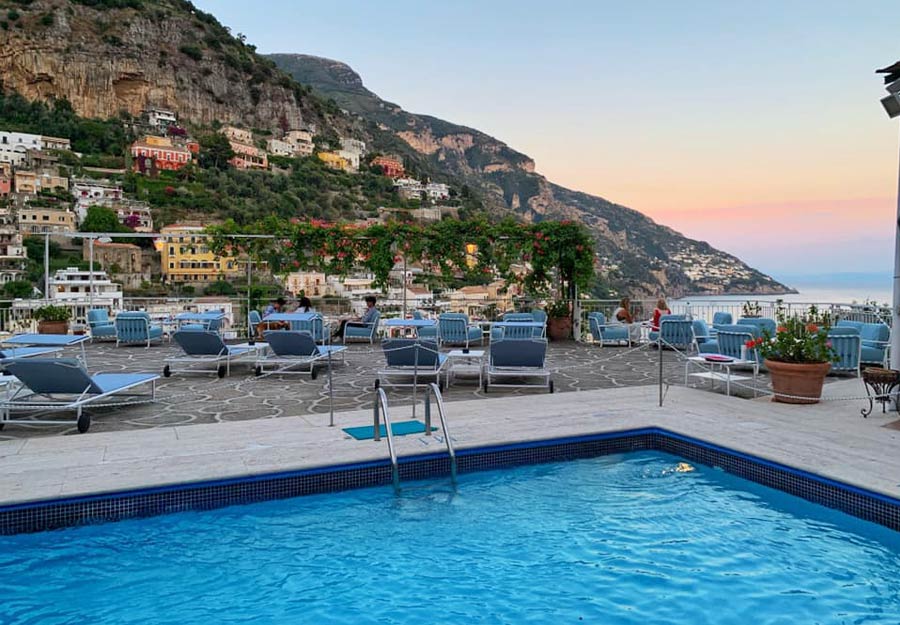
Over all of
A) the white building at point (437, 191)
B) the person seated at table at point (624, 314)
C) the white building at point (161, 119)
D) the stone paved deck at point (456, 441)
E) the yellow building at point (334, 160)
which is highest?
the white building at point (161, 119)

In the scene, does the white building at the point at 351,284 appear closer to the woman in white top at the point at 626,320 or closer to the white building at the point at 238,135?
the woman in white top at the point at 626,320

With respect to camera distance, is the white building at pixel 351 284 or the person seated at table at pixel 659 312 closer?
the person seated at table at pixel 659 312

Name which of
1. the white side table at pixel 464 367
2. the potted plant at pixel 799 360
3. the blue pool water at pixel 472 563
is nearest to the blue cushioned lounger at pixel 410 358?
the white side table at pixel 464 367

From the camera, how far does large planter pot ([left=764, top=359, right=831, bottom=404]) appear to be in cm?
567

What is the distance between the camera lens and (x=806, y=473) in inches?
148

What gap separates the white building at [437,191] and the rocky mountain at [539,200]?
608 centimetres

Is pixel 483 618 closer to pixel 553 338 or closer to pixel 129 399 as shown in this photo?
pixel 129 399

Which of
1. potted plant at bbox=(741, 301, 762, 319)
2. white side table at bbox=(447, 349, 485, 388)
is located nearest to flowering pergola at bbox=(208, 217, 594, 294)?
potted plant at bbox=(741, 301, 762, 319)

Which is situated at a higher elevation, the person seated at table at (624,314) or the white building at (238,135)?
the white building at (238,135)

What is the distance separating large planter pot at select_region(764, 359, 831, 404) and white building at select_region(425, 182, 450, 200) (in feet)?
227

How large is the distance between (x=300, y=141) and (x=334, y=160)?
8387mm

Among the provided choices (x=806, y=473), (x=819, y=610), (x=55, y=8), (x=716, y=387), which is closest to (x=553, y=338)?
(x=716, y=387)

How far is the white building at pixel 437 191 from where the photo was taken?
243 ft

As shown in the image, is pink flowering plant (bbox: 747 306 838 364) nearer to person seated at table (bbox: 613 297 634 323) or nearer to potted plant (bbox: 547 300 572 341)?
person seated at table (bbox: 613 297 634 323)
